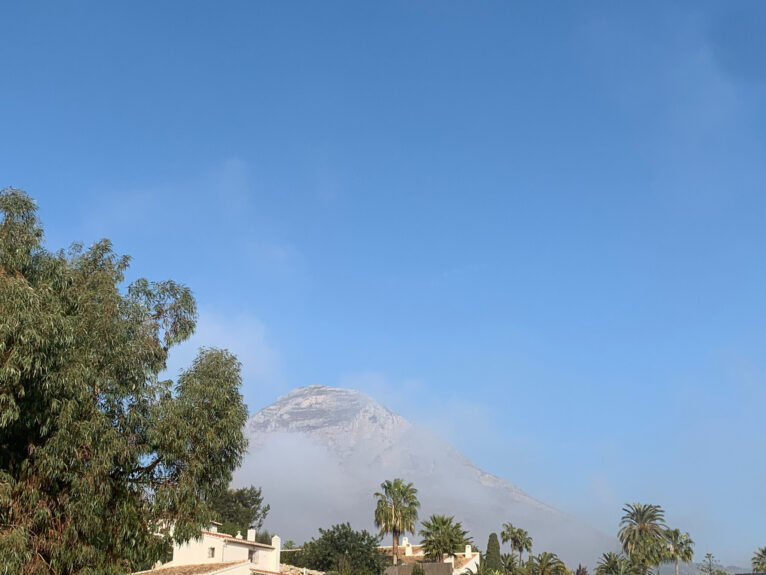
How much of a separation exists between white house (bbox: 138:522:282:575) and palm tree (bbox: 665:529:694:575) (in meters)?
60.8

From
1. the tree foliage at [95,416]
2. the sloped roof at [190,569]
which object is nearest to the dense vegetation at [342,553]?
the sloped roof at [190,569]

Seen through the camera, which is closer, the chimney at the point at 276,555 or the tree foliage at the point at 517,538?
the chimney at the point at 276,555

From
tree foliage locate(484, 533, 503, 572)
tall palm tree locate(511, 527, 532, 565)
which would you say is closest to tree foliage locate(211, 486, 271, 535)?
tree foliage locate(484, 533, 503, 572)

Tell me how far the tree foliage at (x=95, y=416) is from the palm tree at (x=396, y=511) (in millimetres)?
50082

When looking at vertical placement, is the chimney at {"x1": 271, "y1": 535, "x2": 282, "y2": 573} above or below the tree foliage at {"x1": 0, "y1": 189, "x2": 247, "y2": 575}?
below

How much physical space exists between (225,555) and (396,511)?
80.0 feet

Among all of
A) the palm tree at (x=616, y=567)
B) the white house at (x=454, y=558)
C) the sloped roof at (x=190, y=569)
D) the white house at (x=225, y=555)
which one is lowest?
the sloped roof at (x=190, y=569)

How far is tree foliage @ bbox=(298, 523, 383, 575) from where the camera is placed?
220ft

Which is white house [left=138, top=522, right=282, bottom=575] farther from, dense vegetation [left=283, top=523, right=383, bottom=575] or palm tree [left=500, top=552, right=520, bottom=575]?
palm tree [left=500, top=552, right=520, bottom=575]

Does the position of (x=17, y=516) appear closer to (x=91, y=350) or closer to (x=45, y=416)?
(x=45, y=416)

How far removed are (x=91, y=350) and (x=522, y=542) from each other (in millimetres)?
89888

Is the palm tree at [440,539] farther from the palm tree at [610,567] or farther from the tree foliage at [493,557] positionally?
the palm tree at [610,567]

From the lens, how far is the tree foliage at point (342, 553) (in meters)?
67.1

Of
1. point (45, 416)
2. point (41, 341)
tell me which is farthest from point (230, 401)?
point (41, 341)
